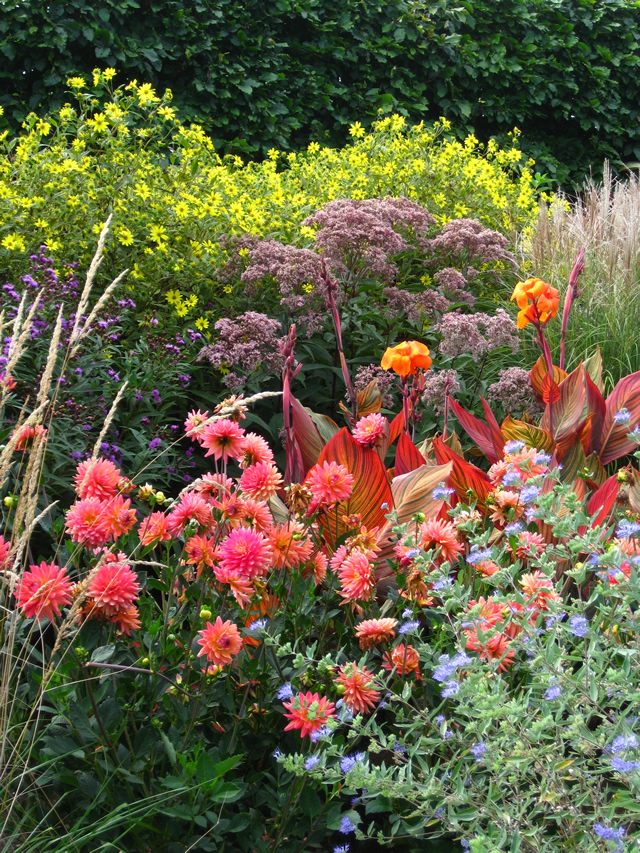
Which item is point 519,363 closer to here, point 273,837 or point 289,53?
point 273,837

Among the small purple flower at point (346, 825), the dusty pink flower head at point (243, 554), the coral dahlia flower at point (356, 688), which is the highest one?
the dusty pink flower head at point (243, 554)

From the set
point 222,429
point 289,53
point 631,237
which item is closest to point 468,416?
point 222,429

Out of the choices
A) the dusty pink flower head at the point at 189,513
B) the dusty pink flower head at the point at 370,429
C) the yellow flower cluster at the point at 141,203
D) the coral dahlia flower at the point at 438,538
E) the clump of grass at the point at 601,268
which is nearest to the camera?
the dusty pink flower head at the point at 189,513

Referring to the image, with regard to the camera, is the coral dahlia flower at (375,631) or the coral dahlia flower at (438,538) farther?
the coral dahlia flower at (438,538)

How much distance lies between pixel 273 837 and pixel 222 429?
79 centimetres

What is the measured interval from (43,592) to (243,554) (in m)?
0.35

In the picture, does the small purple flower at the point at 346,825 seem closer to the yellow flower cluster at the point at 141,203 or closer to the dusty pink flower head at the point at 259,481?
the dusty pink flower head at the point at 259,481

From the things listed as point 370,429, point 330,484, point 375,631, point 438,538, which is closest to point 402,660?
point 375,631

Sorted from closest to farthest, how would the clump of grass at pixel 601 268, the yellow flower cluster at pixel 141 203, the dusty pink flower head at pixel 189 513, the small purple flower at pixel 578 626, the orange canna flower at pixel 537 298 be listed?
1. the small purple flower at pixel 578 626
2. the dusty pink flower head at pixel 189 513
3. the orange canna flower at pixel 537 298
4. the yellow flower cluster at pixel 141 203
5. the clump of grass at pixel 601 268

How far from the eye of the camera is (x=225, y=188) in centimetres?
396

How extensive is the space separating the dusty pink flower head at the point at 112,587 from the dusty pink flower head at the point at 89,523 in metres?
0.09

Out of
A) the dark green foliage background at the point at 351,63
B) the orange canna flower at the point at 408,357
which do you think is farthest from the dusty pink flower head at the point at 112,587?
the dark green foliage background at the point at 351,63

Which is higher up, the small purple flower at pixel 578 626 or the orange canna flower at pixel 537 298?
the orange canna flower at pixel 537 298

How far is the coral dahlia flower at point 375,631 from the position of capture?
1559 millimetres
